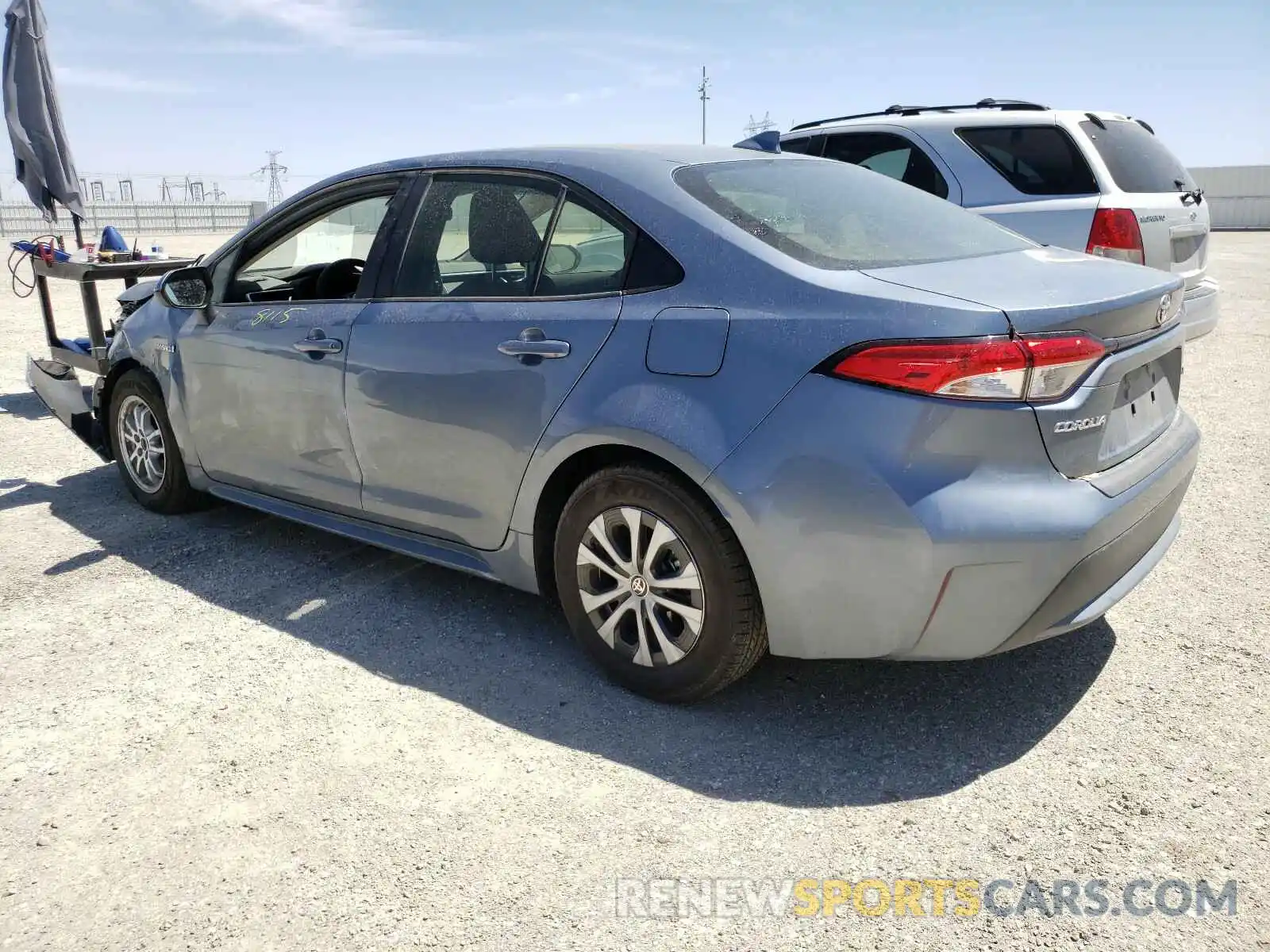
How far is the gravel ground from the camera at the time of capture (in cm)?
227

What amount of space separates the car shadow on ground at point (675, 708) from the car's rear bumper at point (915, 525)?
34cm

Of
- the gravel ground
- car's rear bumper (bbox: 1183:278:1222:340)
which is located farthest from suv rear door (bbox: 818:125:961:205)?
the gravel ground

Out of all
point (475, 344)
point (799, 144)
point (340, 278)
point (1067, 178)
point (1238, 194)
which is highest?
point (799, 144)

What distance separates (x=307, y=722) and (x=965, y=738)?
194 centimetres

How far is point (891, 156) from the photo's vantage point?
6.69 meters

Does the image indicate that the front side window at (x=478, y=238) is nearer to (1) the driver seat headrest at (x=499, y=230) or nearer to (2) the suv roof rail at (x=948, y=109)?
(1) the driver seat headrest at (x=499, y=230)

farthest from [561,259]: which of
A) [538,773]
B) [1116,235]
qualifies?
[1116,235]

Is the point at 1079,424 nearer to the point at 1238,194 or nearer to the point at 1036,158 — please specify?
the point at 1036,158

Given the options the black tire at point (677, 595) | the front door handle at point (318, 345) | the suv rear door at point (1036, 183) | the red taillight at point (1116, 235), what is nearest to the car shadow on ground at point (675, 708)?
the black tire at point (677, 595)

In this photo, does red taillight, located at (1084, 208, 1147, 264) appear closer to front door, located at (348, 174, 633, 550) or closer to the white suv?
the white suv

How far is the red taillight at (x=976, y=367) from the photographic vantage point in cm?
250

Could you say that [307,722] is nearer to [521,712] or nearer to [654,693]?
[521,712]

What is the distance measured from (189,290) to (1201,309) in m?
5.89

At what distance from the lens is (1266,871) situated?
233cm
